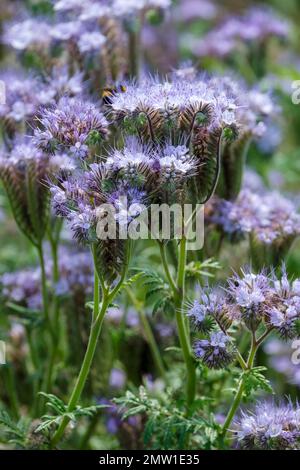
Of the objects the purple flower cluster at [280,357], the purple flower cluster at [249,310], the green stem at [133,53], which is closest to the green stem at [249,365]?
the purple flower cluster at [249,310]

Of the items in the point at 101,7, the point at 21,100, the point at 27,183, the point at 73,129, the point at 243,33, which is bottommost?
the point at 27,183

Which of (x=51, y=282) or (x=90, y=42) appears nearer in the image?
(x=90, y=42)

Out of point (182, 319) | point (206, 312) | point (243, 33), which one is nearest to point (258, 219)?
point (182, 319)

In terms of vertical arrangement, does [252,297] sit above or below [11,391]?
above

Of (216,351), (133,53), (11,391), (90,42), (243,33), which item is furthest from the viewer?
(243,33)

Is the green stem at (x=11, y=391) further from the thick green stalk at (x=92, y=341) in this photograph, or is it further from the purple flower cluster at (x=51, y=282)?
the thick green stalk at (x=92, y=341)

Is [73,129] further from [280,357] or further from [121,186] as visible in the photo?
[280,357]
